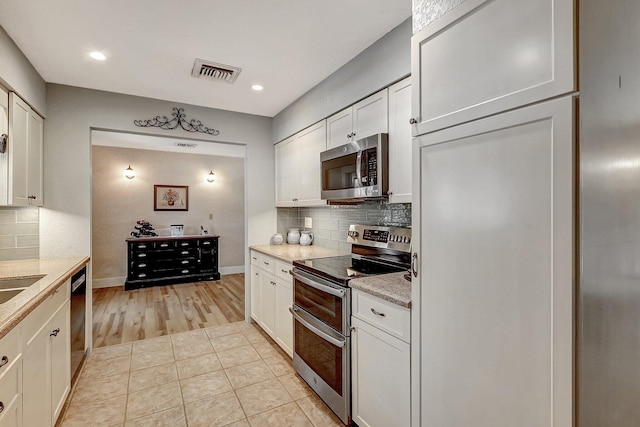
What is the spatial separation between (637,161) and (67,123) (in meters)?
3.78

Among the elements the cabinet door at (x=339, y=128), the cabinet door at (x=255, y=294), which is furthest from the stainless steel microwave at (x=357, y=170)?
the cabinet door at (x=255, y=294)

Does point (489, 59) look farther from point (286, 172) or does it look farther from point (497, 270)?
point (286, 172)

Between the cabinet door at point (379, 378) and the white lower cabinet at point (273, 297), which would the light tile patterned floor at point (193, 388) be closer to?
the white lower cabinet at point (273, 297)

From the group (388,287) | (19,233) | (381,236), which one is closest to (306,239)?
(381,236)

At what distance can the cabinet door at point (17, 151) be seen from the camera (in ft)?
7.09

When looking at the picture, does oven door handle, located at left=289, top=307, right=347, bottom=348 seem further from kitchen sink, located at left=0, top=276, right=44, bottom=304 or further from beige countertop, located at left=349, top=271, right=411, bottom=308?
kitchen sink, located at left=0, top=276, right=44, bottom=304

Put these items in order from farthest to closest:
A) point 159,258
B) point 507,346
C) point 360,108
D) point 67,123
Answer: point 159,258 < point 67,123 < point 360,108 < point 507,346

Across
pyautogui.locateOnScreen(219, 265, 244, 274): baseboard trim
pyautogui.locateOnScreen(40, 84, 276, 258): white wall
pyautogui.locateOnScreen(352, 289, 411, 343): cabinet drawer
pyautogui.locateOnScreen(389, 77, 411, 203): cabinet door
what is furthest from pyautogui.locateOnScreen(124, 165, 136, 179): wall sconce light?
pyautogui.locateOnScreen(352, 289, 411, 343): cabinet drawer

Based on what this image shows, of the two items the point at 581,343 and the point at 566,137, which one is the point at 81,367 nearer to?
the point at 581,343

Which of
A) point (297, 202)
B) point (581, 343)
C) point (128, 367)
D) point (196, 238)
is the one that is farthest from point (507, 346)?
point (196, 238)

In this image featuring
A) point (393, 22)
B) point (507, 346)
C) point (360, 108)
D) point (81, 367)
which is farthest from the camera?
point (81, 367)

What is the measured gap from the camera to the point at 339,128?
2637 mm

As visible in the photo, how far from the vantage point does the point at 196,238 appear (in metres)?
5.76

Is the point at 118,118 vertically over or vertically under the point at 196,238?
over
